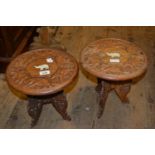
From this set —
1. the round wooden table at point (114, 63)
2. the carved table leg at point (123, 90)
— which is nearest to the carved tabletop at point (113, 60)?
the round wooden table at point (114, 63)

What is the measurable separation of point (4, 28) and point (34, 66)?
0.95 metres

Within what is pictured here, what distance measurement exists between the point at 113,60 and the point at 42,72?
2.22 ft

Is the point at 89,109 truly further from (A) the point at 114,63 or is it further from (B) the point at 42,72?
(B) the point at 42,72

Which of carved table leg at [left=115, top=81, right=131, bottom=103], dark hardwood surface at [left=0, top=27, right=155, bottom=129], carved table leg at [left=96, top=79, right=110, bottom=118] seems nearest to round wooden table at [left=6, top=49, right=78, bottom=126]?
dark hardwood surface at [left=0, top=27, right=155, bottom=129]

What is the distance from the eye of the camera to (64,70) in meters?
1.97

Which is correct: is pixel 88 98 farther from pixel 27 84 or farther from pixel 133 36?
pixel 133 36

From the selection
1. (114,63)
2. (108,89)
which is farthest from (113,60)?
(108,89)

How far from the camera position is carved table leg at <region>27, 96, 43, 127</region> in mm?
2082

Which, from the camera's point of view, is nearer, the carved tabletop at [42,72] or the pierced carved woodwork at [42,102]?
the carved tabletop at [42,72]

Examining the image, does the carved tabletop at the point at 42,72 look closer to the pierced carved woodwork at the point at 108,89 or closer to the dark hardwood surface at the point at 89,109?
the pierced carved woodwork at the point at 108,89

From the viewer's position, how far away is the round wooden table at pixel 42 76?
5.96 feet

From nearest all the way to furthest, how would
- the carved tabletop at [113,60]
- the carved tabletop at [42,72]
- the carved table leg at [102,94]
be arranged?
the carved tabletop at [42,72] < the carved tabletop at [113,60] < the carved table leg at [102,94]

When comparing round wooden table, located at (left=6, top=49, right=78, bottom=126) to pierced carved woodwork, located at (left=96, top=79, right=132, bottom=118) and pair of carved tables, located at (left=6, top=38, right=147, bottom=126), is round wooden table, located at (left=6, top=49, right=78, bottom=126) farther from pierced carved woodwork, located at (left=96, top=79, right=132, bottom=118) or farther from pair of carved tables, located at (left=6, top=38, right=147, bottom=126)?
pierced carved woodwork, located at (left=96, top=79, right=132, bottom=118)

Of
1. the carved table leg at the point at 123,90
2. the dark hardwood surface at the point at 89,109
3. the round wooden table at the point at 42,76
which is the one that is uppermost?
the round wooden table at the point at 42,76
